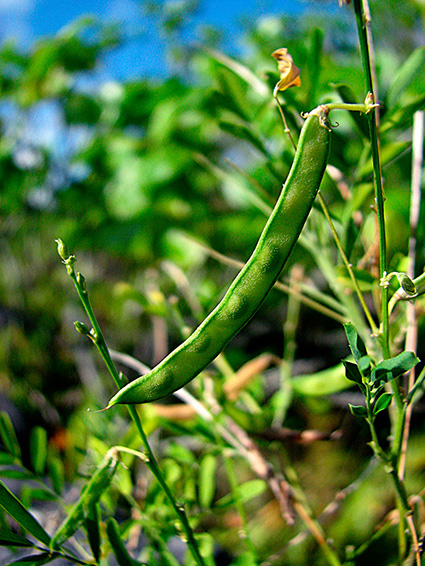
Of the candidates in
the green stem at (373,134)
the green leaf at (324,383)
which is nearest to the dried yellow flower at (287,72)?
the green stem at (373,134)

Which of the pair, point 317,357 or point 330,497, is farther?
point 317,357

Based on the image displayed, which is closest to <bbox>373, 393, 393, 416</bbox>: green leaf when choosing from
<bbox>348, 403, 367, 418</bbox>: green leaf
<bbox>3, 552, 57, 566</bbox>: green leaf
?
<bbox>348, 403, 367, 418</bbox>: green leaf

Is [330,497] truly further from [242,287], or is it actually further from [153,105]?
[153,105]

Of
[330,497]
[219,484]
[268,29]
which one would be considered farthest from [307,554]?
[268,29]

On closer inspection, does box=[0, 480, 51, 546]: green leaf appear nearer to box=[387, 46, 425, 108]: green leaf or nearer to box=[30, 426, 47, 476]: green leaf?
box=[30, 426, 47, 476]: green leaf

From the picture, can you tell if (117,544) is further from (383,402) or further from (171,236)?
(171,236)
